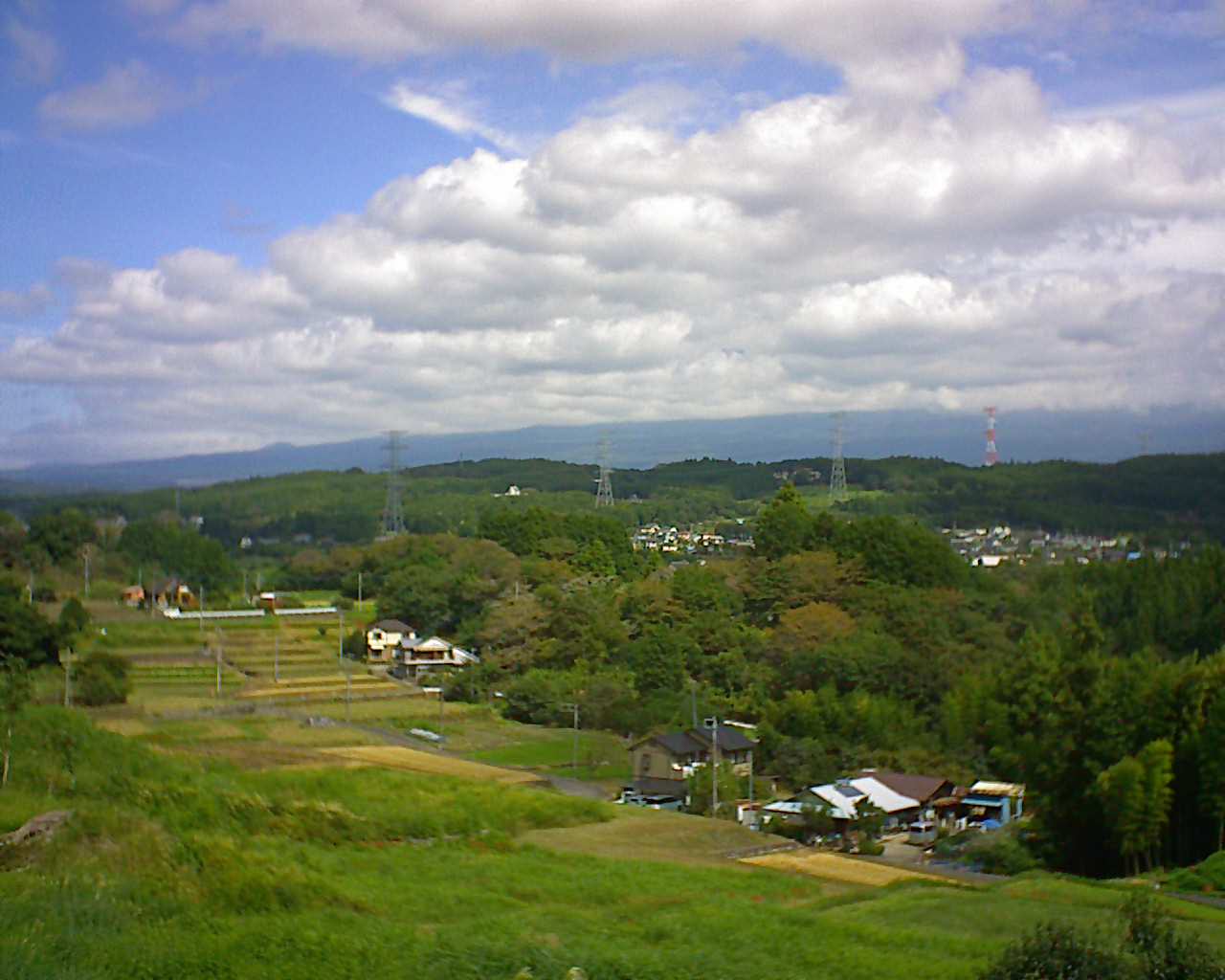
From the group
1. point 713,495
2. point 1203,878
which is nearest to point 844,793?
point 1203,878

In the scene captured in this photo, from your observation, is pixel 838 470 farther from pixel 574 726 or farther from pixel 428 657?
pixel 574 726

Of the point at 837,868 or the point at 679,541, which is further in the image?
the point at 679,541

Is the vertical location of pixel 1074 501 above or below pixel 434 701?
above

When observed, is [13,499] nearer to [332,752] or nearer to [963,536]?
[332,752]

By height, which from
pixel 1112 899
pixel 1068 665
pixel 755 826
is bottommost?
pixel 755 826

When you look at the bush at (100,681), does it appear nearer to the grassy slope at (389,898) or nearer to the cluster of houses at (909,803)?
the grassy slope at (389,898)

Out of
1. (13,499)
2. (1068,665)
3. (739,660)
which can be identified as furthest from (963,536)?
(13,499)

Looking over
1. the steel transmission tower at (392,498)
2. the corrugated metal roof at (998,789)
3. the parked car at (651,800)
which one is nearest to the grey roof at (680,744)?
the parked car at (651,800)

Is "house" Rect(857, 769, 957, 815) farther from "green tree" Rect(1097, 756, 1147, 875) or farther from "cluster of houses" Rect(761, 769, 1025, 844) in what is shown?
"green tree" Rect(1097, 756, 1147, 875)
